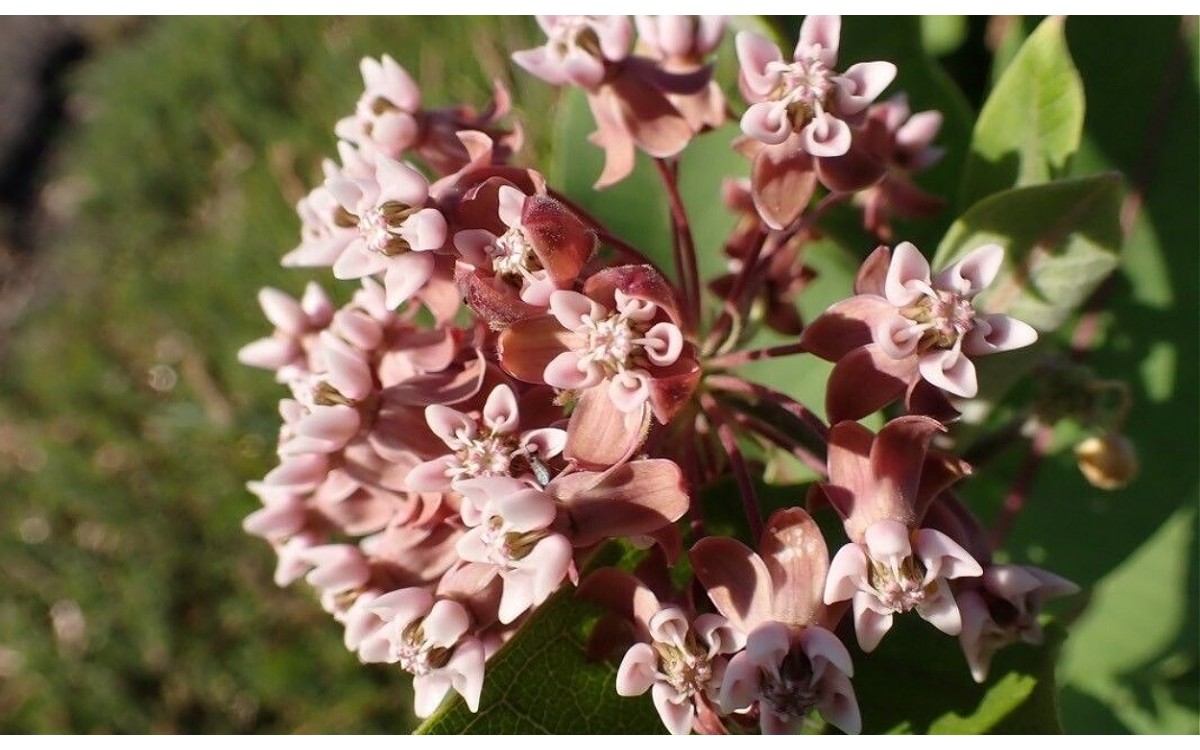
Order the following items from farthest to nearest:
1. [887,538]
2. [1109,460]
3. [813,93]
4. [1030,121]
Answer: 1. [1109,460]
2. [1030,121]
3. [813,93]
4. [887,538]

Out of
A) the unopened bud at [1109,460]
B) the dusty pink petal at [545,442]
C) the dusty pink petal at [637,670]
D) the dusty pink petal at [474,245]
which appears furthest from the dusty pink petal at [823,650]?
the unopened bud at [1109,460]

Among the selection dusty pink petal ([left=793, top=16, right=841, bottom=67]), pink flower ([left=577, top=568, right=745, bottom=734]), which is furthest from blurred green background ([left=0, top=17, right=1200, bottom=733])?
pink flower ([left=577, top=568, right=745, bottom=734])

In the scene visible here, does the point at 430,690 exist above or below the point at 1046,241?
below

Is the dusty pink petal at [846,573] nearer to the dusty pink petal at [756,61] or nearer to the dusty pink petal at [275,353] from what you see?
the dusty pink petal at [756,61]

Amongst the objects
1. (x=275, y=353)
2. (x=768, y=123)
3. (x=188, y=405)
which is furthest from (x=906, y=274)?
(x=188, y=405)

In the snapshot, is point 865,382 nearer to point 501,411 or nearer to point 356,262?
point 501,411

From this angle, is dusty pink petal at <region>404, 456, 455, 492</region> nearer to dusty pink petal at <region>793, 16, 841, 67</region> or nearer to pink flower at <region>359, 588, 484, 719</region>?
pink flower at <region>359, 588, 484, 719</region>
